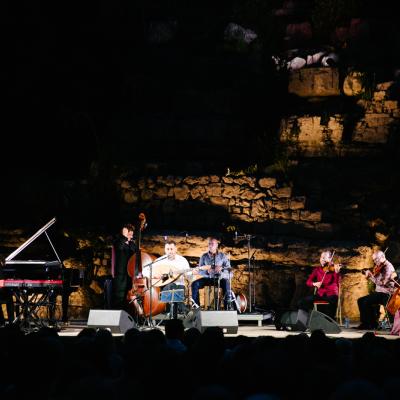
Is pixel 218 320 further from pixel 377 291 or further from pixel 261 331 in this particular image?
pixel 377 291

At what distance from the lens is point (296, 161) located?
15859 millimetres

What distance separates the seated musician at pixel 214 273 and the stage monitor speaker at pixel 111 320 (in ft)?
7.16

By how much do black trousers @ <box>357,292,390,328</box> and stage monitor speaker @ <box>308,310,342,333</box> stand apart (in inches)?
44.0

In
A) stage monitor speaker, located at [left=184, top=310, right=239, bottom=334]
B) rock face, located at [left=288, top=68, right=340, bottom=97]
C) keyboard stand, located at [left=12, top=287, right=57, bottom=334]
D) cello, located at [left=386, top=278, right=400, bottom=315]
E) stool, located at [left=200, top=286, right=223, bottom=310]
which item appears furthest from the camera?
rock face, located at [left=288, top=68, right=340, bottom=97]

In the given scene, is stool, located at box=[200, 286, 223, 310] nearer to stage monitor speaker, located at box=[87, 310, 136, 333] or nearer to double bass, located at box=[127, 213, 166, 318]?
double bass, located at box=[127, 213, 166, 318]

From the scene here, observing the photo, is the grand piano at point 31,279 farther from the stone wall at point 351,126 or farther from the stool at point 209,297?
the stone wall at point 351,126

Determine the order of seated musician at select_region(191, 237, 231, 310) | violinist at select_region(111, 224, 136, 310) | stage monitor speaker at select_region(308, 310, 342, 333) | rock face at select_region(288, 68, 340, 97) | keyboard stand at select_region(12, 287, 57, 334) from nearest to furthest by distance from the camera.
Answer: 1. stage monitor speaker at select_region(308, 310, 342, 333)
2. keyboard stand at select_region(12, 287, 57, 334)
3. seated musician at select_region(191, 237, 231, 310)
4. violinist at select_region(111, 224, 136, 310)
5. rock face at select_region(288, 68, 340, 97)

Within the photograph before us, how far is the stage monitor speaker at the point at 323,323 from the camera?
10734 mm

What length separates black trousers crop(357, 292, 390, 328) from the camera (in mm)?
11992

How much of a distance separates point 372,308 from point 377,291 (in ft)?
0.86

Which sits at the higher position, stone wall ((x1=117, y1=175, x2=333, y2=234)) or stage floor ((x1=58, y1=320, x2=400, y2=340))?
stone wall ((x1=117, y1=175, x2=333, y2=234))

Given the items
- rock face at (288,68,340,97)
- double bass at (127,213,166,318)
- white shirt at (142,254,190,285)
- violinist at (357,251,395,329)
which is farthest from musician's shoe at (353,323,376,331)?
rock face at (288,68,340,97)

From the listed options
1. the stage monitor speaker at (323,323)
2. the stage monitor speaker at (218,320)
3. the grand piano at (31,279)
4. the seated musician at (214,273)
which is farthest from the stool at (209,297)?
the stage monitor speaker at (218,320)

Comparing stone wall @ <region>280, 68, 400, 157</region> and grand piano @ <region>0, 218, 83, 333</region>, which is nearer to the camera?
grand piano @ <region>0, 218, 83, 333</region>
